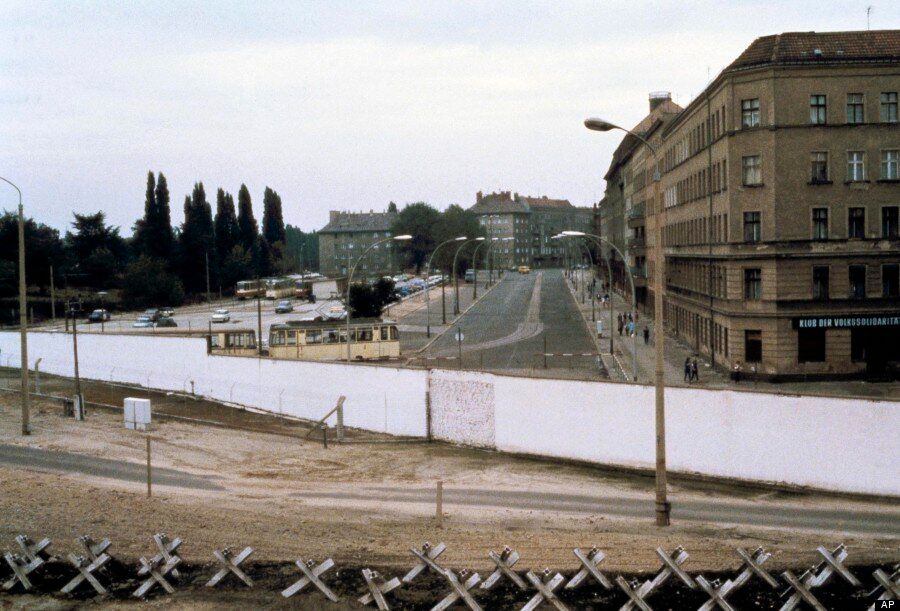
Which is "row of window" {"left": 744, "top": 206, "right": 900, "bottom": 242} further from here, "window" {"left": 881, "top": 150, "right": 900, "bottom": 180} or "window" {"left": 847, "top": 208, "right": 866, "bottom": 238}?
"window" {"left": 881, "top": 150, "right": 900, "bottom": 180}

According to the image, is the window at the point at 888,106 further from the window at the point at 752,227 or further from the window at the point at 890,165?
the window at the point at 752,227

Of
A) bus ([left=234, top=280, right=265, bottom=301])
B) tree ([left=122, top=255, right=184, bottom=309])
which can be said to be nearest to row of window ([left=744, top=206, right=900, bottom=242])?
tree ([left=122, top=255, right=184, bottom=309])

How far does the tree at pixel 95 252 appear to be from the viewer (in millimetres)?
109387

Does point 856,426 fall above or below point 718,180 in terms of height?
below

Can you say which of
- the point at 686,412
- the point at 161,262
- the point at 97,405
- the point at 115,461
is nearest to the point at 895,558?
the point at 686,412

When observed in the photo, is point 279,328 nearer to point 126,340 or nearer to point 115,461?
point 126,340

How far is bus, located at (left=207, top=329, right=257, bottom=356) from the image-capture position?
5116 centimetres

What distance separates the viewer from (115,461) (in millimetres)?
29156

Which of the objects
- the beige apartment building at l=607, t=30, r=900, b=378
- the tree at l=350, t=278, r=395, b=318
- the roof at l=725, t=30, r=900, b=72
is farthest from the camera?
the tree at l=350, t=278, r=395, b=318

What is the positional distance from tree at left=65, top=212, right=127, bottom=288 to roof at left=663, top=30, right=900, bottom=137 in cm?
8268

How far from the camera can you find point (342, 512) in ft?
70.1

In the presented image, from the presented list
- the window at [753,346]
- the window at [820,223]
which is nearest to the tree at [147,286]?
the window at [753,346]

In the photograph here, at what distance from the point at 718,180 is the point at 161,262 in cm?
7829

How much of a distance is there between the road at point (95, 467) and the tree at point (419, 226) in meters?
133
